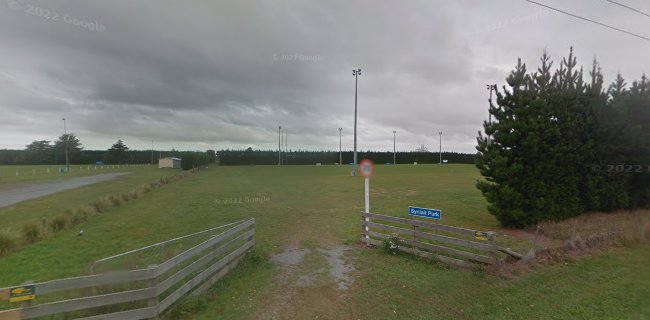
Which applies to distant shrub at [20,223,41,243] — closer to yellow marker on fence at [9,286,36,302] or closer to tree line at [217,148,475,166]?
yellow marker on fence at [9,286,36,302]

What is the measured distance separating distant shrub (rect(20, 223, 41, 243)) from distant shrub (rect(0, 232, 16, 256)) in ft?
1.97

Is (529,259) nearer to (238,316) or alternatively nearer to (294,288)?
(294,288)

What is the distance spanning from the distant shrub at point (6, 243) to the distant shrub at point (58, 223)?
181 centimetres

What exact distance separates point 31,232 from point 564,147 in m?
16.3

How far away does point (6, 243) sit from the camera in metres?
8.35

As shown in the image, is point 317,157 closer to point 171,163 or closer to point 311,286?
point 171,163

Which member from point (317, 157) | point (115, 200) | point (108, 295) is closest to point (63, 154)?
point (317, 157)

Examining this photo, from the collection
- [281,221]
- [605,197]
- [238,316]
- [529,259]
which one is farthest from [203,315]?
[605,197]

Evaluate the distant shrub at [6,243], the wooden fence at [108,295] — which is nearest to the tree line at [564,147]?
the wooden fence at [108,295]

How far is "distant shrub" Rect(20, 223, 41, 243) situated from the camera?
9211mm

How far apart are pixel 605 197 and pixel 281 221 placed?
11.6 metres

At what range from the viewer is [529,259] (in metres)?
6.30

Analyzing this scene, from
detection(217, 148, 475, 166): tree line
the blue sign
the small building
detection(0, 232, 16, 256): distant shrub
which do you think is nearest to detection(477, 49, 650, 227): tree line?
the blue sign

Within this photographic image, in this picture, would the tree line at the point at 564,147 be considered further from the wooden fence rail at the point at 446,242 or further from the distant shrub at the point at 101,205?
the distant shrub at the point at 101,205
